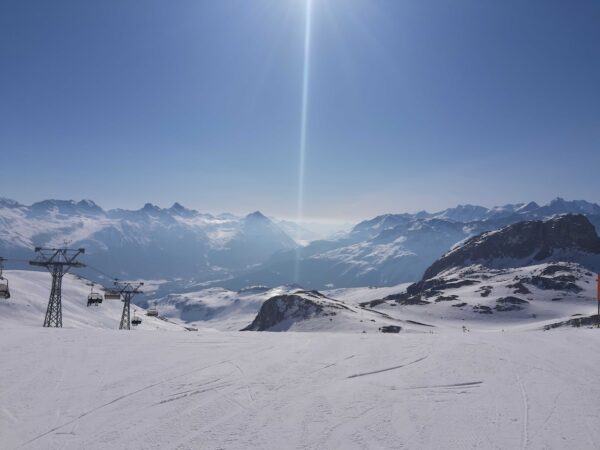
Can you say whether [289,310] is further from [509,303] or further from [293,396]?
[293,396]

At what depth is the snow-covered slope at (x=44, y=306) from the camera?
102 m

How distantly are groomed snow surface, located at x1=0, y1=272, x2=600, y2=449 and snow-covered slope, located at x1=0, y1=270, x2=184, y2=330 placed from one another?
83.4 m

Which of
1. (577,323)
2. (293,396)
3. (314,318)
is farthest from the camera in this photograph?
(314,318)

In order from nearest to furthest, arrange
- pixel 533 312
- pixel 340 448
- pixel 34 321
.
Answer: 1. pixel 340 448
2. pixel 34 321
3. pixel 533 312

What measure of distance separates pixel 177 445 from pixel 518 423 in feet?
25.9

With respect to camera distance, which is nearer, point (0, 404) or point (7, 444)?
point (7, 444)

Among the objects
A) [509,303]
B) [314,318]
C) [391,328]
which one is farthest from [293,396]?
[509,303]

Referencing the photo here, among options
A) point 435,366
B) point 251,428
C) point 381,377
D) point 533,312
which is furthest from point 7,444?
point 533,312

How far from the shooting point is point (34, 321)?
102 meters

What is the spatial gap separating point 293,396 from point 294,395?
4.2 inches

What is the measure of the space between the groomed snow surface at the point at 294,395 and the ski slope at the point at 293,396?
5 cm

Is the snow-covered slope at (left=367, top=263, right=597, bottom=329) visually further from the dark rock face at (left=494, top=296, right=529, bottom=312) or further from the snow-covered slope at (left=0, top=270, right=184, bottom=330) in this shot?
the snow-covered slope at (left=0, top=270, right=184, bottom=330)

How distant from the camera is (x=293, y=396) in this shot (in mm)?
12234

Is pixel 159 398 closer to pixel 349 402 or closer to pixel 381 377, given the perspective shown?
pixel 349 402
